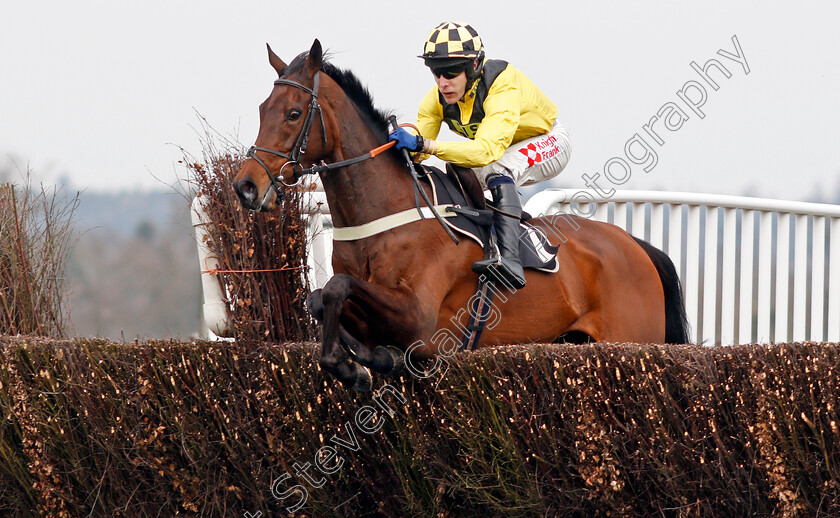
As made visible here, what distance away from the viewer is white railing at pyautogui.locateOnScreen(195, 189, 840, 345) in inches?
267

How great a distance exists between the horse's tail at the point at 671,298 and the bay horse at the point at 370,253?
2.94 ft

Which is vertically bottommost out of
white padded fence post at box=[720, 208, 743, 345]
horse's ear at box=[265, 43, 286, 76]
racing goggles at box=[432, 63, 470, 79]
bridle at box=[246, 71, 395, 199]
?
white padded fence post at box=[720, 208, 743, 345]

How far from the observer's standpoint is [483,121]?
4.61 m

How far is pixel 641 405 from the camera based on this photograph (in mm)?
3658

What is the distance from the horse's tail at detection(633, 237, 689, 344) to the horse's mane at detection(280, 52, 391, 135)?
2142 mm

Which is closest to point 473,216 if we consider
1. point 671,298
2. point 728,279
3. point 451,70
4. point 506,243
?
point 506,243

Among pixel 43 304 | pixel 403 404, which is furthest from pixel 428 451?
pixel 43 304

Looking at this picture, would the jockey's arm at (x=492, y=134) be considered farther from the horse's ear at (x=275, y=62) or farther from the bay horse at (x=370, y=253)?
the horse's ear at (x=275, y=62)

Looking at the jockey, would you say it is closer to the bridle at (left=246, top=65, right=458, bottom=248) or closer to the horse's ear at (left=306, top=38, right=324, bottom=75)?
the bridle at (left=246, top=65, right=458, bottom=248)

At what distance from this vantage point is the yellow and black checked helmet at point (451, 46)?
4.59 m

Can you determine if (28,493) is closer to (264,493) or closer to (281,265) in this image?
(264,493)

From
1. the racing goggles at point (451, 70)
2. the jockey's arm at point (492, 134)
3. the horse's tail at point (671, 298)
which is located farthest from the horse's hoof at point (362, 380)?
the horse's tail at point (671, 298)

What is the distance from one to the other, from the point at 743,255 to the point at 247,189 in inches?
170

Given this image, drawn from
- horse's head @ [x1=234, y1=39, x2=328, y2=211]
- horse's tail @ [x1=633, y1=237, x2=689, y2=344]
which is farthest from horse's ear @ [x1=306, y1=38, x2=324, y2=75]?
horse's tail @ [x1=633, y1=237, x2=689, y2=344]
